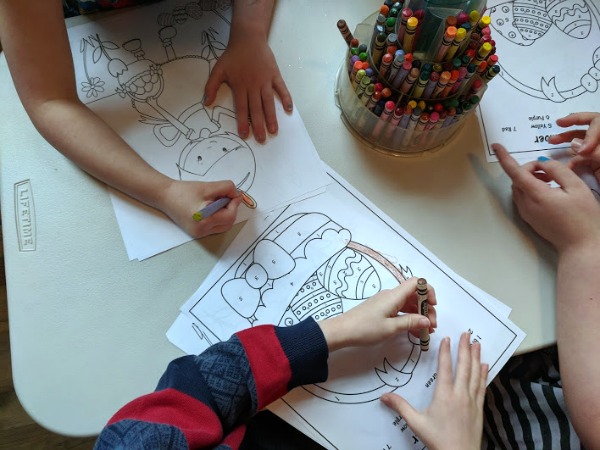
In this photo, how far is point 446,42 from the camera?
1.82 ft

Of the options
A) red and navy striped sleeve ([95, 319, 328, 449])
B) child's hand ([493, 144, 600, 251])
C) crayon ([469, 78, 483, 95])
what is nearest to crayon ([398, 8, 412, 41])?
crayon ([469, 78, 483, 95])

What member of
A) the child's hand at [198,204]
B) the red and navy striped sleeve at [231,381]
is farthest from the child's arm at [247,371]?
the child's hand at [198,204]

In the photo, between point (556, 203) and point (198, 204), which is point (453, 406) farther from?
point (198, 204)

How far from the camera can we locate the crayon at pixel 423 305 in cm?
58

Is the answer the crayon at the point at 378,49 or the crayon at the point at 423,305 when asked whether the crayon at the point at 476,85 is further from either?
the crayon at the point at 423,305

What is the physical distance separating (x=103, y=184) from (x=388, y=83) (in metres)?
0.39

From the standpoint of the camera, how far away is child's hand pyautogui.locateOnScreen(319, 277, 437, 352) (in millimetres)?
591

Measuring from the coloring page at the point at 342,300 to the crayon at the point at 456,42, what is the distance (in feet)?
0.67

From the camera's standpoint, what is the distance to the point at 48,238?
61 centimetres

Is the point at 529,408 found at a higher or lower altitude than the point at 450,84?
lower

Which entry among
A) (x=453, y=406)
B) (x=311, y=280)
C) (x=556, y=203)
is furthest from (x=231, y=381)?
(x=556, y=203)

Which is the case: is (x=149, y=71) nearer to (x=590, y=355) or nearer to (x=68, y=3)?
(x=68, y=3)

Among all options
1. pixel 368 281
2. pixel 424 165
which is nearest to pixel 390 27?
pixel 424 165

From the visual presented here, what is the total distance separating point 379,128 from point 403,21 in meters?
0.14
